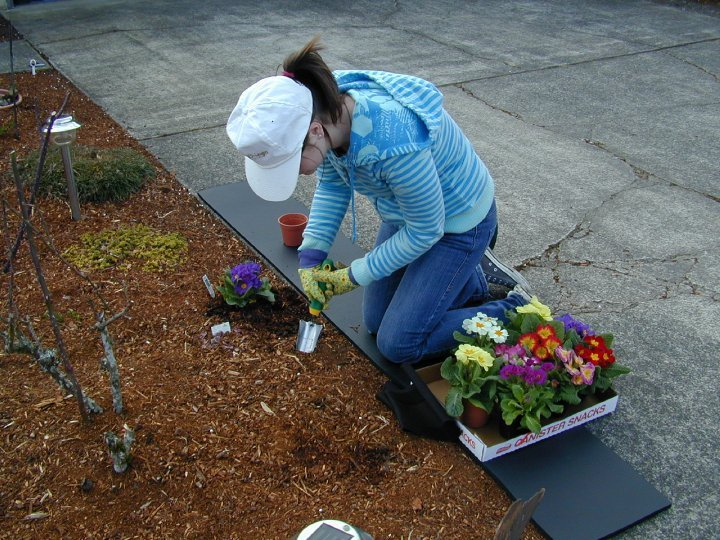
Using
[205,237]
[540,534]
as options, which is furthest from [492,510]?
[205,237]

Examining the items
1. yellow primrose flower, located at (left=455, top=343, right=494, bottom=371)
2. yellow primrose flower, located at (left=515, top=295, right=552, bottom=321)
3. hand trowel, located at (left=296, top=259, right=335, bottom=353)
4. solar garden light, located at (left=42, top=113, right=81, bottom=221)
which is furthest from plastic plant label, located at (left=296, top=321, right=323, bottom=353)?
solar garden light, located at (left=42, top=113, right=81, bottom=221)

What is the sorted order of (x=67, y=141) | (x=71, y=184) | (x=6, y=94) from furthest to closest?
(x=6, y=94) → (x=71, y=184) → (x=67, y=141)

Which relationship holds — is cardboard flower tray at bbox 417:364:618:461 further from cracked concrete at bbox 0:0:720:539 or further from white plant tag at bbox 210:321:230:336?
white plant tag at bbox 210:321:230:336

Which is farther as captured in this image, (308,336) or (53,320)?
(308,336)

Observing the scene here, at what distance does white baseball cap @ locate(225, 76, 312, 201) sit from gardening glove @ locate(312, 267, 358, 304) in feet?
1.58

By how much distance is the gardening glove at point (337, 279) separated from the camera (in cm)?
246

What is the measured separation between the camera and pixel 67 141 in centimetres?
325

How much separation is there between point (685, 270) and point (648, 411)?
1.06 m

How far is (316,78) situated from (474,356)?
3.18 feet

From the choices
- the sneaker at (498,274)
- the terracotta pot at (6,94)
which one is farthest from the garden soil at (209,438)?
the terracotta pot at (6,94)

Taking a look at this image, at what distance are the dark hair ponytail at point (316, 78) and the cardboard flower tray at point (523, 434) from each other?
1.02 m

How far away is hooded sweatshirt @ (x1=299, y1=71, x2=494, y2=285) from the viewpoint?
212 centimetres

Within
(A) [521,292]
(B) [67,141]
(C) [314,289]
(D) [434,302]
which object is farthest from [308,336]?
(B) [67,141]

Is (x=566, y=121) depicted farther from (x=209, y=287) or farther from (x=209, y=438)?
(x=209, y=438)
